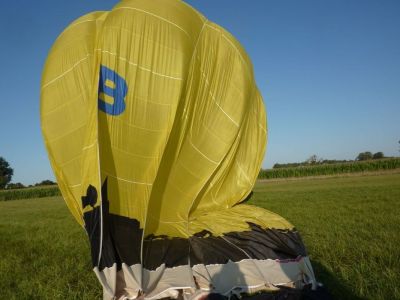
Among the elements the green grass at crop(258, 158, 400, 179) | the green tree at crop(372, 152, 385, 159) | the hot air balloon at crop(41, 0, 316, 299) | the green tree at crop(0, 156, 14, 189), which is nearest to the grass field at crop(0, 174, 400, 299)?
the hot air balloon at crop(41, 0, 316, 299)

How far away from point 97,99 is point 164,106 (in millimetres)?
676

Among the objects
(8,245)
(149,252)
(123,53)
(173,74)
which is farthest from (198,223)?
(8,245)

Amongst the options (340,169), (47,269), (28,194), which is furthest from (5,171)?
(47,269)

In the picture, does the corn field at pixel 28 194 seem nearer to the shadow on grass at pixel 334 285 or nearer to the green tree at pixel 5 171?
the green tree at pixel 5 171

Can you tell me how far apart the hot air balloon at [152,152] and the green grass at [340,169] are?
44.6 metres

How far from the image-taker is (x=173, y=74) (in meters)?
3.96

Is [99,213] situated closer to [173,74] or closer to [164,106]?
[164,106]

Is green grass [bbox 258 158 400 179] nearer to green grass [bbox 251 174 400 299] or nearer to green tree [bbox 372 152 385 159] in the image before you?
green grass [bbox 251 174 400 299]

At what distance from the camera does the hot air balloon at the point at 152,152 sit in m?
3.71

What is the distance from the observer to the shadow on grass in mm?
3863

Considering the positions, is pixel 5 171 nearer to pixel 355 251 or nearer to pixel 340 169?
pixel 340 169

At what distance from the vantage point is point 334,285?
4215 millimetres

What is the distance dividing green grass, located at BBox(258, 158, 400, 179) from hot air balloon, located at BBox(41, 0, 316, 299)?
4464 centimetres

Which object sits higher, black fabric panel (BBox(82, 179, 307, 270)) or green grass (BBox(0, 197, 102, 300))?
black fabric panel (BBox(82, 179, 307, 270))
